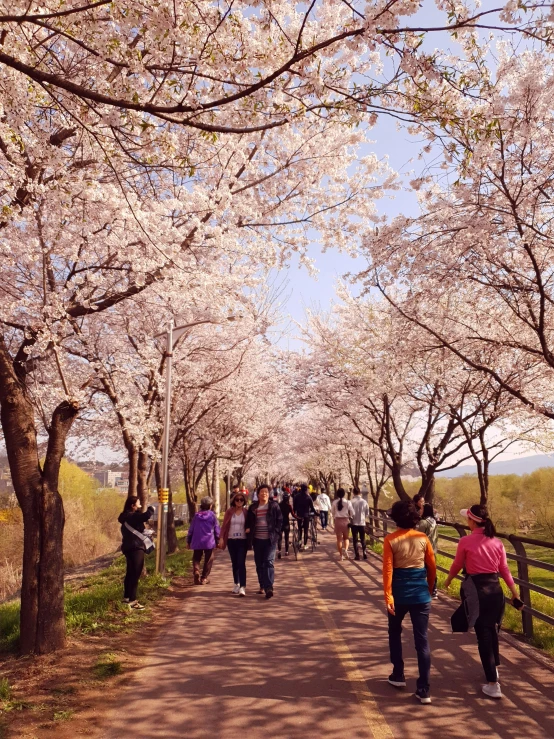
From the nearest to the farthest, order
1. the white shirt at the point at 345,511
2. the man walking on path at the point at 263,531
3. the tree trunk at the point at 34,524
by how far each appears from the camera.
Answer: the tree trunk at the point at 34,524
the man walking on path at the point at 263,531
the white shirt at the point at 345,511

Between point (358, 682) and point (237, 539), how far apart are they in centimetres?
543

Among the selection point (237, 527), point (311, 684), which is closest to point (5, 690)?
point (311, 684)

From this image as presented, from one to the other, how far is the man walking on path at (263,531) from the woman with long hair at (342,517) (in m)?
4.62

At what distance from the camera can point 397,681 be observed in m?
5.59

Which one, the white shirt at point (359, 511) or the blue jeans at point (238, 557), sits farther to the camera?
the white shirt at point (359, 511)

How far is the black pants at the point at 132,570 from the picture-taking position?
9.63m

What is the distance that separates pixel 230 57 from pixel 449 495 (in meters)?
51.9

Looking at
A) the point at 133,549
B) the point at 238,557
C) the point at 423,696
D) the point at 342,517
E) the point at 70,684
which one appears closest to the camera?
the point at 423,696

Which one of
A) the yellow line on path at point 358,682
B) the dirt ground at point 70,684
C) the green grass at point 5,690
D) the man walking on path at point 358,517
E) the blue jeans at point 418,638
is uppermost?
the man walking on path at point 358,517

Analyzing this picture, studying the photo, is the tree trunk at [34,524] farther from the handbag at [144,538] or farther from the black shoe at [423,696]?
the black shoe at [423,696]

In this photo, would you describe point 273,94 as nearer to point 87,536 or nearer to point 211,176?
point 211,176

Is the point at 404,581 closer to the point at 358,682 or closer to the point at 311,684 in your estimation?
the point at 358,682

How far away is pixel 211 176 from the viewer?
33.0 feet

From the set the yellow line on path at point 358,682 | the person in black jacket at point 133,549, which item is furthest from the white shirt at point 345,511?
the person in black jacket at point 133,549
